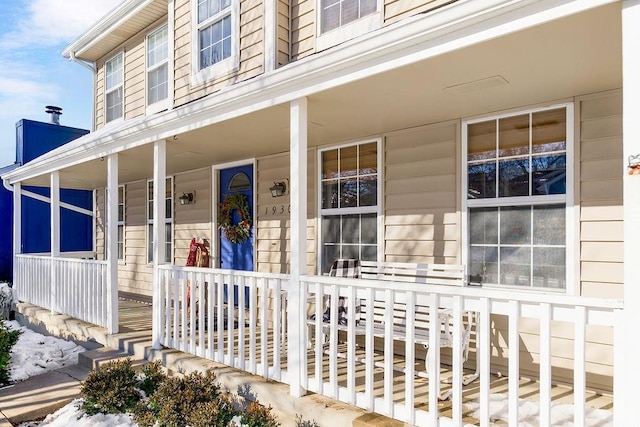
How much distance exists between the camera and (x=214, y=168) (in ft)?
20.2

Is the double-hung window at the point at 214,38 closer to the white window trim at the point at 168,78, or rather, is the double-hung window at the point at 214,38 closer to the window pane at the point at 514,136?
the white window trim at the point at 168,78

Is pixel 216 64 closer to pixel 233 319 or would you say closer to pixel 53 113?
pixel 233 319

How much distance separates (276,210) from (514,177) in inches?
109

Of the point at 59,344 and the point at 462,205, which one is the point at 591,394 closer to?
the point at 462,205

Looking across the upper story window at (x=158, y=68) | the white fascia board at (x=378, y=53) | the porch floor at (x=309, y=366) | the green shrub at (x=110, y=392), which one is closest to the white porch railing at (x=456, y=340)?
the porch floor at (x=309, y=366)

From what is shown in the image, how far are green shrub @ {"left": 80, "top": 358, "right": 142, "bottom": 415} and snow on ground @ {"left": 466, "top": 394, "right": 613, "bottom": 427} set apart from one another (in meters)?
2.46

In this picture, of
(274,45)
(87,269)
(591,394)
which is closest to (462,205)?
(591,394)

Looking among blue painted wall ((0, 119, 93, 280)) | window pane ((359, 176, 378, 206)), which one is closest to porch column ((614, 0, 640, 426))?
window pane ((359, 176, 378, 206))

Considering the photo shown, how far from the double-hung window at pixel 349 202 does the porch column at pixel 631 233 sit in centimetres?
261

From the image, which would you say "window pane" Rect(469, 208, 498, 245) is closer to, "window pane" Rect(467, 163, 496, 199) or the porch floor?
"window pane" Rect(467, 163, 496, 199)

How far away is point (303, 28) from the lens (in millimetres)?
4898

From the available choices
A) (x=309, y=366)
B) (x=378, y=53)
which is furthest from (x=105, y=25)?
(x=309, y=366)

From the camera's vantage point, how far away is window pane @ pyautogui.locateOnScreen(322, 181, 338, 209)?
475 cm

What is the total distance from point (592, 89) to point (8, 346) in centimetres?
590
